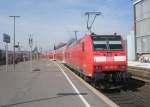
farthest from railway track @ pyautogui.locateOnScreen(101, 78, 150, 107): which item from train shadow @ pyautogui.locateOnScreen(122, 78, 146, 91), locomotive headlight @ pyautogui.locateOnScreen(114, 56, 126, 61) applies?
locomotive headlight @ pyautogui.locateOnScreen(114, 56, 126, 61)

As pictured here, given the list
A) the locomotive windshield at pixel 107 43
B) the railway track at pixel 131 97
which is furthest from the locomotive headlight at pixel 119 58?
the railway track at pixel 131 97

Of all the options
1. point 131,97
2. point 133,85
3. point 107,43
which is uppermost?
point 107,43

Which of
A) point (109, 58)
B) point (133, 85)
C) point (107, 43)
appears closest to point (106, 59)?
point (109, 58)

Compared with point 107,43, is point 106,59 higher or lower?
lower

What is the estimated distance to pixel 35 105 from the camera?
44.2 feet

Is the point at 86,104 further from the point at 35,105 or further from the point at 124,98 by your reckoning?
the point at 124,98

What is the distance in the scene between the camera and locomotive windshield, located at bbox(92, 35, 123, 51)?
72.8 ft

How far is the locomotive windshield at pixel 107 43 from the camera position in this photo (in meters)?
22.2

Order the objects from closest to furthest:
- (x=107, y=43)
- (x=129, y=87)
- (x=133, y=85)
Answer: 1. (x=107, y=43)
2. (x=129, y=87)
3. (x=133, y=85)

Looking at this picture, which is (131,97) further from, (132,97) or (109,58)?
(109,58)

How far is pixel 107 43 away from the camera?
73.0 ft

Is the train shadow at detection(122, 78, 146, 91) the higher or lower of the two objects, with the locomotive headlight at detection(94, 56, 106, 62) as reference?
lower

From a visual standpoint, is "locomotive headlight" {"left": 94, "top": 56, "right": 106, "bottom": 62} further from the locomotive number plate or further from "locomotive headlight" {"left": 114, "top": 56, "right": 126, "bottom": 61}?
"locomotive headlight" {"left": 114, "top": 56, "right": 126, "bottom": 61}

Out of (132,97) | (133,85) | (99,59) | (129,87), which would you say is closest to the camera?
(132,97)
